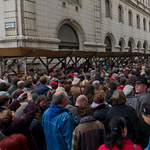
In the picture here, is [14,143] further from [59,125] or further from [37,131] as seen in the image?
[37,131]

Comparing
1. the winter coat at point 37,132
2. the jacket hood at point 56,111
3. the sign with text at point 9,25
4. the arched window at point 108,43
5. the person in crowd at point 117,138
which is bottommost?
the winter coat at point 37,132

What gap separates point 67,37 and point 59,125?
53.1 ft

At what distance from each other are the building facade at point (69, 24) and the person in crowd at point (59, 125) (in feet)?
34.3

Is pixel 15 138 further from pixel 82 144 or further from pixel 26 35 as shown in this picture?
pixel 26 35

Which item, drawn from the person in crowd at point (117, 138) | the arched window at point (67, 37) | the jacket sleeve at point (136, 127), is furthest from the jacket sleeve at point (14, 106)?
the arched window at point (67, 37)

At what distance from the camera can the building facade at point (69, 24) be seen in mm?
12820

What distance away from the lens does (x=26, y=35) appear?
12.9 metres

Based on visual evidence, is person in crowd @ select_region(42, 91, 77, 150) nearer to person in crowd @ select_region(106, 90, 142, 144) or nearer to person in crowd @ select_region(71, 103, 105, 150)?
person in crowd @ select_region(71, 103, 105, 150)

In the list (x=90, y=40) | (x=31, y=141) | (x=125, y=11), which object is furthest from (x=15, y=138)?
(x=125, y=11)

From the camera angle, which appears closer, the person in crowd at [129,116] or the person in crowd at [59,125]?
the person in crowd at [59,125]

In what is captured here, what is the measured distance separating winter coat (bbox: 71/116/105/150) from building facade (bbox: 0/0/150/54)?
11089 millimetres

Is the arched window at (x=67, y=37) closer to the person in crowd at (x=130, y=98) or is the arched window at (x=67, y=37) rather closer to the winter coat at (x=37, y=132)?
the person in crowd at (x=130, y=98)

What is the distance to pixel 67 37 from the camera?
1834cm

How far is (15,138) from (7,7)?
1305 cm
